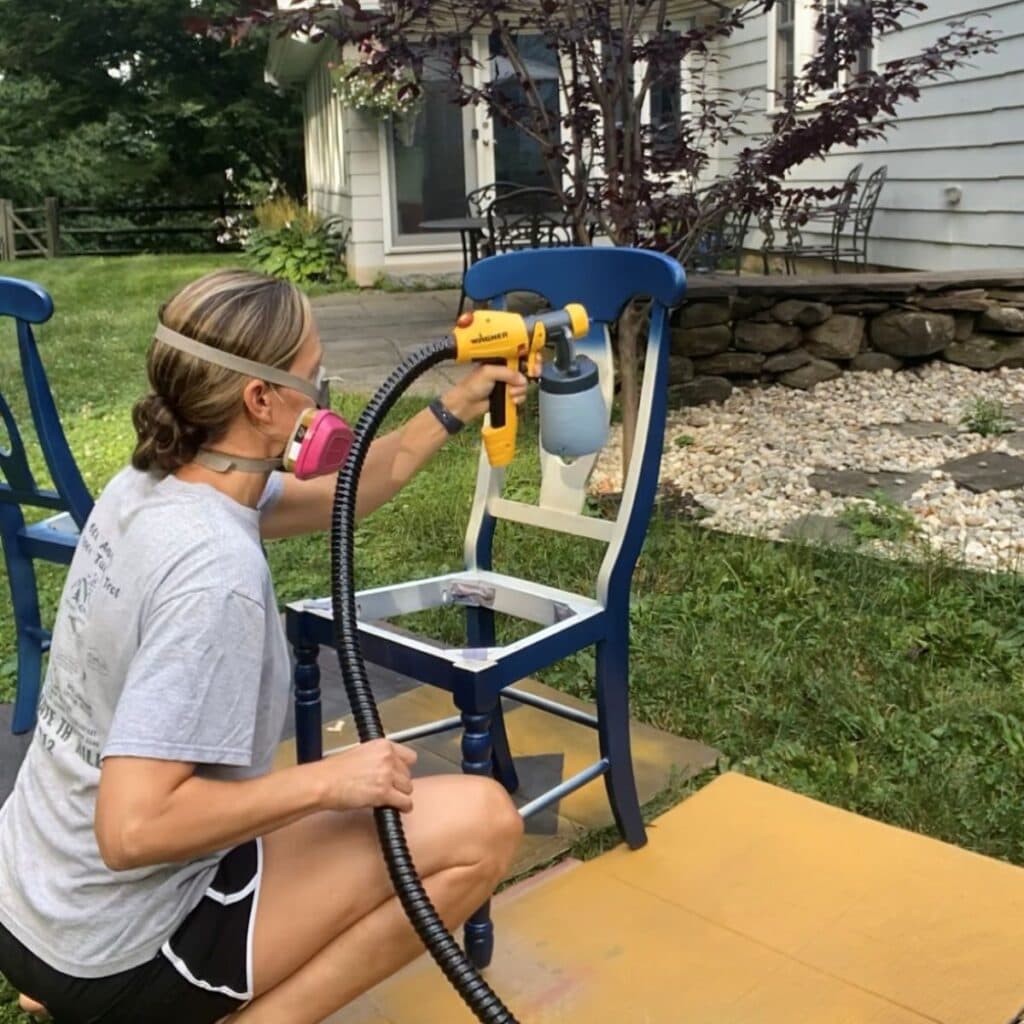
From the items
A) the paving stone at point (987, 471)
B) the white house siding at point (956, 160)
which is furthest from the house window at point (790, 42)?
the paving stone at point (987, 471)

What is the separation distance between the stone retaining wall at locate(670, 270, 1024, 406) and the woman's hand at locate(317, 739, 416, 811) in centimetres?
432

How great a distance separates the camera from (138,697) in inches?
50.3

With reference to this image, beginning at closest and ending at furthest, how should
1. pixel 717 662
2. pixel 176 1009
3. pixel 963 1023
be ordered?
pixel 176 1009
pixel 963 1023
pixel 717 662

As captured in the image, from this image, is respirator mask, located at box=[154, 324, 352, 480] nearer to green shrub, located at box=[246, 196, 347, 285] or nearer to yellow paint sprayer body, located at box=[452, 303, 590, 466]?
yellow paint sprayer body, located at box=[452, 303, 590, 466]

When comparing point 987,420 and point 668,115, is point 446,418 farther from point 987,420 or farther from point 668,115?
point 987,420

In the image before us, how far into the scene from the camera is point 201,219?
18.9 m

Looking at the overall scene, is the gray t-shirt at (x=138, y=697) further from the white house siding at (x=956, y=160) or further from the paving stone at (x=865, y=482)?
the white house siding at (x=956, y=160)

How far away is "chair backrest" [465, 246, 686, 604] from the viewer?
212 cm

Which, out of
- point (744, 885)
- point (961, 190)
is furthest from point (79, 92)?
point (744, 885)

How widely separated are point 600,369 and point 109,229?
57.8 feet

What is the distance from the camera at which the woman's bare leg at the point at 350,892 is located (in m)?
1.48

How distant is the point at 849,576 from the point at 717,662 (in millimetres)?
649

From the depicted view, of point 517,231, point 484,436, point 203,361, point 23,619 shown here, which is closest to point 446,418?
point 484,436

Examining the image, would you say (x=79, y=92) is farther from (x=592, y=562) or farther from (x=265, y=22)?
(x=592, y=562)
